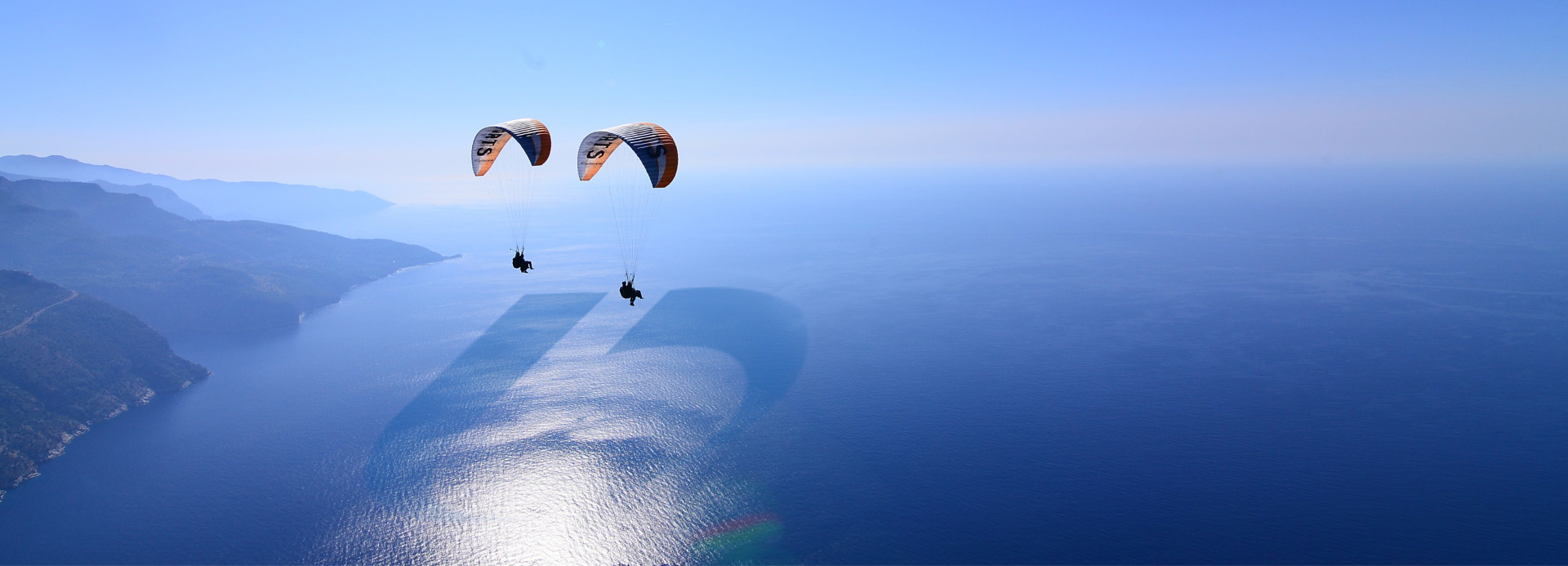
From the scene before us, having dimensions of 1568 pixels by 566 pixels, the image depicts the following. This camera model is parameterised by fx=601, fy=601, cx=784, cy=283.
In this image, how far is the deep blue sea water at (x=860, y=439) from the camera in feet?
155

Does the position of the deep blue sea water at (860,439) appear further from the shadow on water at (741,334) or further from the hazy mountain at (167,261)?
the hazy mountain at (167,261)

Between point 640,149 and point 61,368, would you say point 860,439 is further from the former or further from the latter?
point 61,368

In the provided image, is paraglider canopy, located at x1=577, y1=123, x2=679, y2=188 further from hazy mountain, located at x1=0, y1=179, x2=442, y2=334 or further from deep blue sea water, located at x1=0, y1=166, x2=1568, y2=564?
hazy mountain, located at x1=0, y1=179, x2=442, y2=334

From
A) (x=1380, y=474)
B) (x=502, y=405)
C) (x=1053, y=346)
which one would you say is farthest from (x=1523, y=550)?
(x=502, y=405)

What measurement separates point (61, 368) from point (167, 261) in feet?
215

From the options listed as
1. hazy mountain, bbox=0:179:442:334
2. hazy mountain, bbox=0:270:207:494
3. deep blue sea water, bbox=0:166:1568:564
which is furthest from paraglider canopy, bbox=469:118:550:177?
hazy mountain, bbox=0:179:442:334

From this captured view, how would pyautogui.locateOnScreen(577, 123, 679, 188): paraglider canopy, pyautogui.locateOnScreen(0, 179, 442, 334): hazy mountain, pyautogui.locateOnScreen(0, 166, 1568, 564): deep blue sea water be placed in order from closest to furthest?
pyautogui.locateOnScreen(577, 123, 679, 188): paraglider canopy → pyautogui.locateOnScreen(0, 166, 1568, 564): deep blue sea water → pyautogui.locateOnScreen(0, 179, 442, 334): hazy mountain

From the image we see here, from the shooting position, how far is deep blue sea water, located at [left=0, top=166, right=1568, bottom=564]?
4725 cm

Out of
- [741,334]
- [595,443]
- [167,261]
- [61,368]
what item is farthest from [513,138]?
[167,261]

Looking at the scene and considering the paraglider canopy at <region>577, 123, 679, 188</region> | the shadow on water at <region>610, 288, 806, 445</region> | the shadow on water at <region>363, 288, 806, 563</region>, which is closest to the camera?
the paraglider canopy at <region>577, 123, 679, 188</region>

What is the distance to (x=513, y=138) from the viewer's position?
32.9 m

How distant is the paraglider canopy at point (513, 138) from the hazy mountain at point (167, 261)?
337ft

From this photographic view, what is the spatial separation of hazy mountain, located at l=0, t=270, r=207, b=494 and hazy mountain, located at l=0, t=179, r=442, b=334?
81.1 feet

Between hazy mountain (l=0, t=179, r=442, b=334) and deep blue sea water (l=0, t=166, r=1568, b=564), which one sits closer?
deep blue sea water (l=0, t=166, r=1568, b=564)
